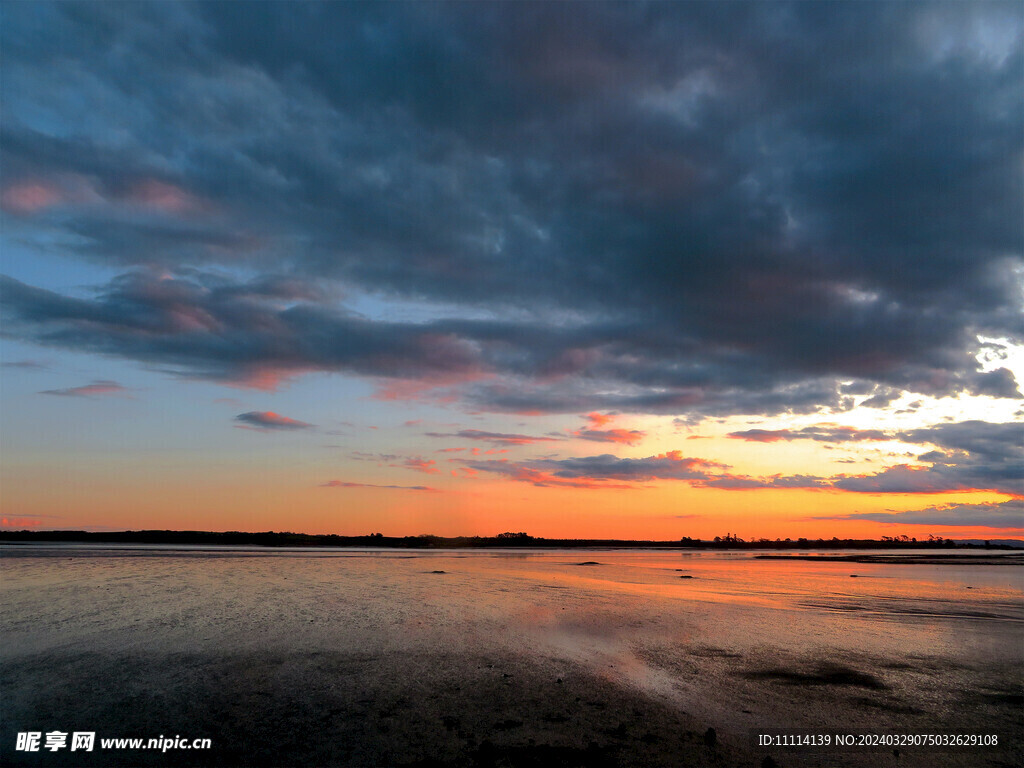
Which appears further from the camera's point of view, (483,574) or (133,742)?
(483,574)

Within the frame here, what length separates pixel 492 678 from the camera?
10852 mm

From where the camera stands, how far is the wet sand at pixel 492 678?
7766 mm

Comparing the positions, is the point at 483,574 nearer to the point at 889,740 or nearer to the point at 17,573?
the point at 17,573

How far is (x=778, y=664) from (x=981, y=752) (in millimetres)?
4690

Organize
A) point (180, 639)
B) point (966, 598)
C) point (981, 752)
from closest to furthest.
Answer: point (981, 752) → point (180, 639) → point (966, 598)

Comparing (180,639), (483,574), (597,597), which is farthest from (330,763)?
(483,574)

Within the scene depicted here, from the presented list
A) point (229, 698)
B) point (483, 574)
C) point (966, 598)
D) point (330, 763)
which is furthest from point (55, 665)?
Result: point (966, 598)

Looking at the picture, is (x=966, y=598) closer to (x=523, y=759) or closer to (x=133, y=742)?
(x=523, y=759)

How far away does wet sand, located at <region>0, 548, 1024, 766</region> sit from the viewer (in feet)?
25.5

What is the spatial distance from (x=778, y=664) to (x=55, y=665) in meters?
14.8

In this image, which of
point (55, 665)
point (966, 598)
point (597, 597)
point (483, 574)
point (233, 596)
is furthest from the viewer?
point (483, 574)

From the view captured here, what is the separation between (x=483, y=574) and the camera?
3453cm

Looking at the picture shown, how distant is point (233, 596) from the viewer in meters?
21.3

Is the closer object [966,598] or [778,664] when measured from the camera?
[778,664]
